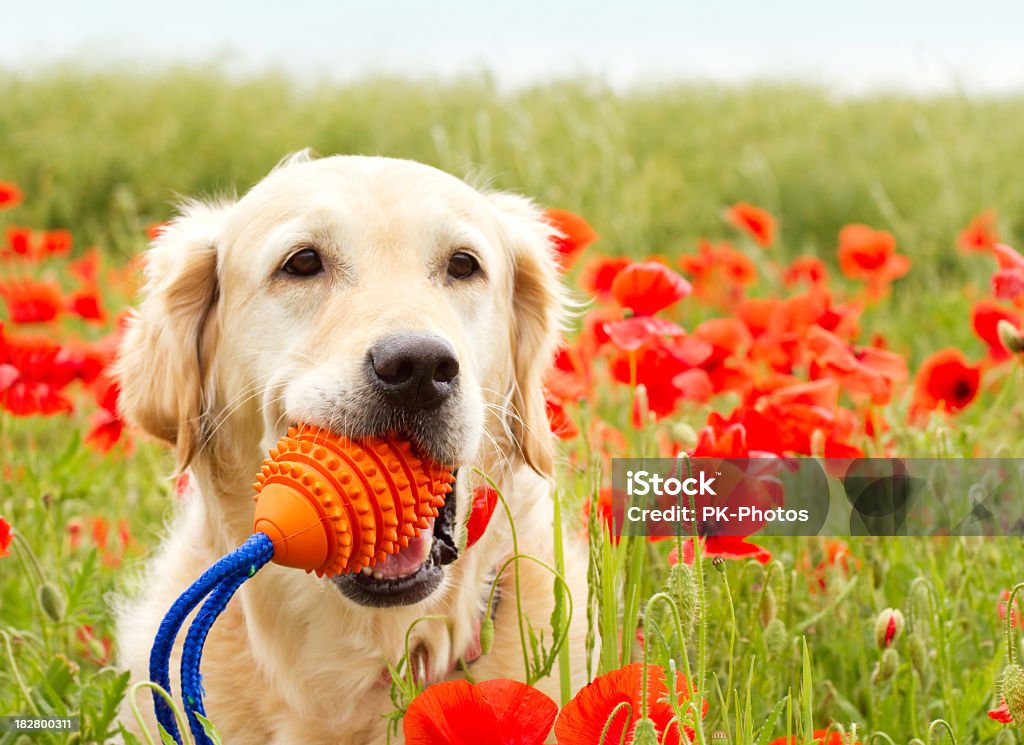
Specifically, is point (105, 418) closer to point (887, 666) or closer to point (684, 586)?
point (684, 586)

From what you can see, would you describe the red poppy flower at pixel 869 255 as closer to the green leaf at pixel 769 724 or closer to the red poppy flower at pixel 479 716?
the green leaf at pixel 769 724

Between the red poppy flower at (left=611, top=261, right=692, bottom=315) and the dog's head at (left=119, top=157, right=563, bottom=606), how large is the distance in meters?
0.25

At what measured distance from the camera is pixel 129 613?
2650 millimetres

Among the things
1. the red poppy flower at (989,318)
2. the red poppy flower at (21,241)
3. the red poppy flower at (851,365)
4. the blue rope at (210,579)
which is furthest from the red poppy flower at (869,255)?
the red poppy flower at (21,241)

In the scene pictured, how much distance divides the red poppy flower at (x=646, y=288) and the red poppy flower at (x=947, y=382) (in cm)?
79

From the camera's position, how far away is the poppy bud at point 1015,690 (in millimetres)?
1506

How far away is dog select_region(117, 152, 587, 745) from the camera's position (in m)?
2.04

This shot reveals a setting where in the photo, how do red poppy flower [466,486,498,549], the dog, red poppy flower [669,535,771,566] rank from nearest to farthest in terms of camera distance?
red poppy flower [669,535,771,566] < the dog < red poppy flower [466,486,498,549]

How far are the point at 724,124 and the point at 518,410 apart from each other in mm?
9054

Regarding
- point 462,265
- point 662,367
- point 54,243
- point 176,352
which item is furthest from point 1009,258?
point 54,243

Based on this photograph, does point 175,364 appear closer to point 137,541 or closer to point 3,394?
point 3,394

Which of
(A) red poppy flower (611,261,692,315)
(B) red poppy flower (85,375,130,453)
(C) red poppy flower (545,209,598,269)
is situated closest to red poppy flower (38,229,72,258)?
(B) red poppy flower (85,375,130,453)

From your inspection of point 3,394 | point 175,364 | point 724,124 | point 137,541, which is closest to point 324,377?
point 175,364

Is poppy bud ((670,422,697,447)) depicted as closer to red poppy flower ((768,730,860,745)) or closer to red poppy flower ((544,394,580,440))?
red poppy flower ((544,394,580,440))
